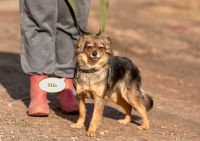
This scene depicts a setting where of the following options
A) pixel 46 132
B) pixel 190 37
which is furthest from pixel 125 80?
pixel 190 37

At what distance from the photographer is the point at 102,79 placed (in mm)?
5758

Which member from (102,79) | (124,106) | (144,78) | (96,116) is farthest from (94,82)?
(144,78)

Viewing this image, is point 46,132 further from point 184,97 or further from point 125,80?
point 184,97

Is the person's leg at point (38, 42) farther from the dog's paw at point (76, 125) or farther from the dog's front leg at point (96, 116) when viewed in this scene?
the dog's front leg at point (96, 116)

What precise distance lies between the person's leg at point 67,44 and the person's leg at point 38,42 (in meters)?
0.11

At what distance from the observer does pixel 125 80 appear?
6.07 meters

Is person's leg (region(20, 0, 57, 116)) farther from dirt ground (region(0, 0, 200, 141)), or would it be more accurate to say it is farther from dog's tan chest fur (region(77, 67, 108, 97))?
dog's tan chest fur (region(77, 67, 108, 97))

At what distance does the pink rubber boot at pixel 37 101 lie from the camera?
19.6 feet

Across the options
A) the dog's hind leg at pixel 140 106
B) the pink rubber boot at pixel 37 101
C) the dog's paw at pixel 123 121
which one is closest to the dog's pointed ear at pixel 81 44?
the pink rubber boot at pixel 37 101

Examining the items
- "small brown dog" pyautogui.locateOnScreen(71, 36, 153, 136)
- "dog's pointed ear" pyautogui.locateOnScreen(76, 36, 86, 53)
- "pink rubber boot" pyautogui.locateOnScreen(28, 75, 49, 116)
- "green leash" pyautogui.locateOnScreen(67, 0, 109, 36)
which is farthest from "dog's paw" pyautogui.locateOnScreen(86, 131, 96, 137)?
"green leash" pyautogui.locateOnScreen(67, 0, 109, 36)

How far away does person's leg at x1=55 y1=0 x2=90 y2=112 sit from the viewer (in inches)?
239

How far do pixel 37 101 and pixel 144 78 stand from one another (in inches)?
137

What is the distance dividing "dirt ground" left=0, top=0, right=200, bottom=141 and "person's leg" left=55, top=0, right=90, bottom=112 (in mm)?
155

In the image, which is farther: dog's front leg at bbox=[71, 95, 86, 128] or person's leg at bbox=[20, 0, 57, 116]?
person's leg at bbox=[20, 0, 57, 116]
